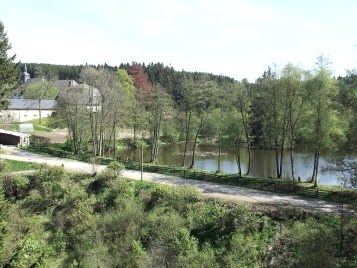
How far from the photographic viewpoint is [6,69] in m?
35.9

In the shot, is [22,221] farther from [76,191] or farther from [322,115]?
[322,115]

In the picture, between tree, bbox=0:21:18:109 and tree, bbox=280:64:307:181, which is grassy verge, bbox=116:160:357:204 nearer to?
tree, bbox=280:64:307:181

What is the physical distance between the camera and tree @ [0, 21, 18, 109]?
35500mm

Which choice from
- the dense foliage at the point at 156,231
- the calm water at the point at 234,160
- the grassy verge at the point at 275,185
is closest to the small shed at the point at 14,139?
the calm water at the point at 234,160

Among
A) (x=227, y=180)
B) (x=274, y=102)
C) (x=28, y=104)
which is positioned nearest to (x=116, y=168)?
(x=227, y=180)

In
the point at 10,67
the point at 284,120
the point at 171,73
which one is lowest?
the point at 284,120

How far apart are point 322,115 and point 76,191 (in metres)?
21.2

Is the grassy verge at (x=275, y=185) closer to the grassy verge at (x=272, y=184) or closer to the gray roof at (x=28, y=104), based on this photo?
the grassy verge at (x=272, y=184)

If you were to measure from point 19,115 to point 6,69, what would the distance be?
3604 cm

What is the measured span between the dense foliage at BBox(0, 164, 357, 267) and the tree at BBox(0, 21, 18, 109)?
42.6 feet

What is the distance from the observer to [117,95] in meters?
42.2

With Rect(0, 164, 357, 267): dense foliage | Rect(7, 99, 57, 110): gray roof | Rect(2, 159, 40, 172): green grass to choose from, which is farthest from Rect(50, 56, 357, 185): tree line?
Rect(7, 99, 57, 110): gray roof

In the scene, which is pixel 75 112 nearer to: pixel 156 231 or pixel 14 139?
pixel 14 139

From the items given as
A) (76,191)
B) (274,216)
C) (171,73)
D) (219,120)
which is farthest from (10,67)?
(171,73)
